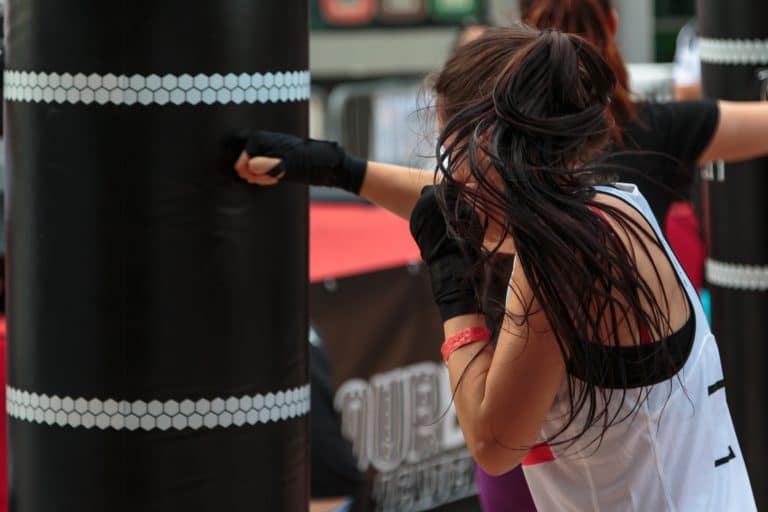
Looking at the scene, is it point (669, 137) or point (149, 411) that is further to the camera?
point (669, 137)

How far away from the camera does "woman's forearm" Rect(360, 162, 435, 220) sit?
272 centimetres

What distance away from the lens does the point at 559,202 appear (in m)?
2.04

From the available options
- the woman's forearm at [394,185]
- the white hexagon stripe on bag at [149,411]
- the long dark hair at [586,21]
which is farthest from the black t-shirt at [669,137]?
the white hexagon stripe on bag at [149,411]

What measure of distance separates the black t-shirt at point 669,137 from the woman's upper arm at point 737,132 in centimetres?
2

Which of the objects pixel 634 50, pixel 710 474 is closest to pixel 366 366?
pixel 710 474

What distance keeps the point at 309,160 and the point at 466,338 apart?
511 millimetres

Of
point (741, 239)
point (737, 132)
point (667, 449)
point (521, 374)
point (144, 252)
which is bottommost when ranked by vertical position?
point (741, 239)

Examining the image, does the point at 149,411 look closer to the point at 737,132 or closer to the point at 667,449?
the point at 667,449

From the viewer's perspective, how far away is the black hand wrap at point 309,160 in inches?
96.1

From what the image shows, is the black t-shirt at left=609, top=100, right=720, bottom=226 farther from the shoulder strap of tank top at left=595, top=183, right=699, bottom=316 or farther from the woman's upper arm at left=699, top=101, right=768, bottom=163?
the shoulder strap of tank top at left=595, top=183, right=699, bottom=316

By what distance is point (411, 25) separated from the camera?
46.6 ft

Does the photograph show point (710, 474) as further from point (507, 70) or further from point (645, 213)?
point (507, 70)

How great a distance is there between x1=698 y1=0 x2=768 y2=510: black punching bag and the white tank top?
7.58 feet

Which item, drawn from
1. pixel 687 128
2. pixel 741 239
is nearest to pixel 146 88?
pixel 687 128
